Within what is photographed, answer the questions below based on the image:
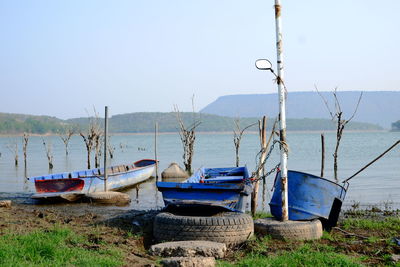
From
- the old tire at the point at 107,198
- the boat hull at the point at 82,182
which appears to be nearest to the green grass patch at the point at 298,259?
the old tire at the point at 107,198

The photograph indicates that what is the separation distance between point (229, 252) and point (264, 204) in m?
8.14

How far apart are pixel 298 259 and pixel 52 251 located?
3532 mm

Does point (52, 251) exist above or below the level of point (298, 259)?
above

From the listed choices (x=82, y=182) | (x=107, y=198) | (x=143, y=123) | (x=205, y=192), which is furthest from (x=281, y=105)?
(x=143, y=123)

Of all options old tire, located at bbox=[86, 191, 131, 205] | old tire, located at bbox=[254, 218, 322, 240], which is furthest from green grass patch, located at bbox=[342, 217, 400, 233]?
old tire, located at bbox=[86, 191, 131, 205]

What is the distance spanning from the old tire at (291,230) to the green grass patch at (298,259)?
0.96 metres

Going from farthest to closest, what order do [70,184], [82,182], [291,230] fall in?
[82,182]
[70,184]
[291,230]

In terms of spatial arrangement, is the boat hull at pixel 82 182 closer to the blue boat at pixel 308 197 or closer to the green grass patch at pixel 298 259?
the blue boat at pixel 308 197

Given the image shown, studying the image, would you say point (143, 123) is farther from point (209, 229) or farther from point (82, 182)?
point (209, 229)

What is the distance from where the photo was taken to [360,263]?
6.71m

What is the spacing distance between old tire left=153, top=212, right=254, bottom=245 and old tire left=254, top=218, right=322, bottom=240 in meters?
0.32

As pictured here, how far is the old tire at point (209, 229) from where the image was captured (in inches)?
321

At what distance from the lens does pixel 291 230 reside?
842 cm

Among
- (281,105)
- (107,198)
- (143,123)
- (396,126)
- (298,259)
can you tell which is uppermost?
(143,123)
